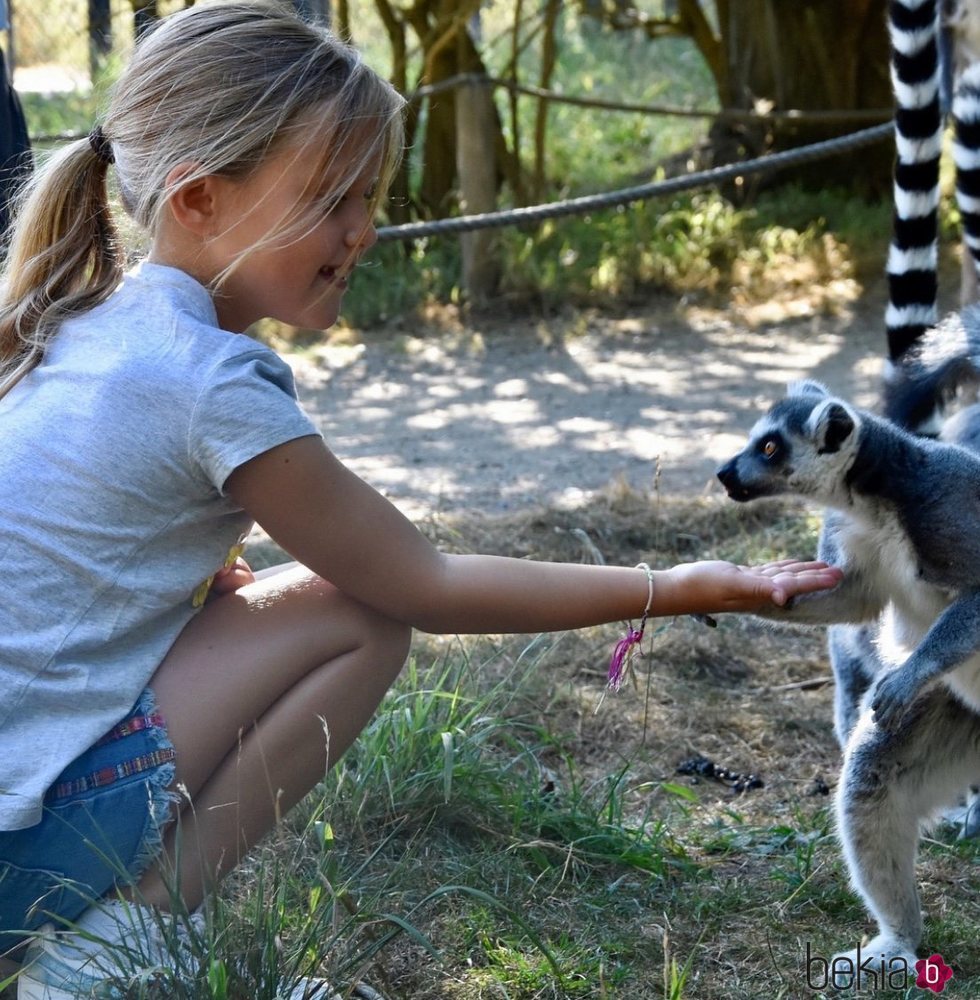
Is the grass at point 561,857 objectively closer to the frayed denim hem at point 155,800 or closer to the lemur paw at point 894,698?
the frayed denim hem at point 155,800

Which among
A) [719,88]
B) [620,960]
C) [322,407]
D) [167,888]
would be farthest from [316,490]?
[719,88]

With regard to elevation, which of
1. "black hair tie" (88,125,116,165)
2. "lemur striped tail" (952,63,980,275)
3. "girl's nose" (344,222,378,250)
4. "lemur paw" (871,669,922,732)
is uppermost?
"black hair tie" (88,125,116,165)

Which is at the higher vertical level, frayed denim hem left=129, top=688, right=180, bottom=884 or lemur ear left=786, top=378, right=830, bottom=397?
lemur ear left=786, top=378, right=830, bottom=397

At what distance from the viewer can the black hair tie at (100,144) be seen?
1.96 meters

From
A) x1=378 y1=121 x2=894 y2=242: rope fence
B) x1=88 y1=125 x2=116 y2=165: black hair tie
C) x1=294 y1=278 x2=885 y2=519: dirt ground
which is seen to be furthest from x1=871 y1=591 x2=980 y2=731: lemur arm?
x1=294 y1=278 x2=885 y2=519: dirt ground

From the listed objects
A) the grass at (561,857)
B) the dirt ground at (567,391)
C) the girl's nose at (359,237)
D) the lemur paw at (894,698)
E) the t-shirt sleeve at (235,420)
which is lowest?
the dirt ground at (567,391)

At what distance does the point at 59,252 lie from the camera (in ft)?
6.50

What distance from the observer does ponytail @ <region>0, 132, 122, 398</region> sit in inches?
76.7

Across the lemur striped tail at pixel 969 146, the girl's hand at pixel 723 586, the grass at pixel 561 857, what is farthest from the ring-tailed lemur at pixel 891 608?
the lemur striped tail at pixel 969 146

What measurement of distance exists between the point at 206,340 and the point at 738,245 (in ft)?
20.3

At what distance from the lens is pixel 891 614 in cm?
254

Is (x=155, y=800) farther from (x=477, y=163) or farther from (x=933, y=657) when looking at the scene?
(x=477, y=163)

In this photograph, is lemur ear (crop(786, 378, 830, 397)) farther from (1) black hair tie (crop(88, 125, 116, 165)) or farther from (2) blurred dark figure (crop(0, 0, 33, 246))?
(2) blurred dark figure (crop(0, 0, 33, 246))

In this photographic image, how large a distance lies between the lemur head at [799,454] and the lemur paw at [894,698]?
373 mm
